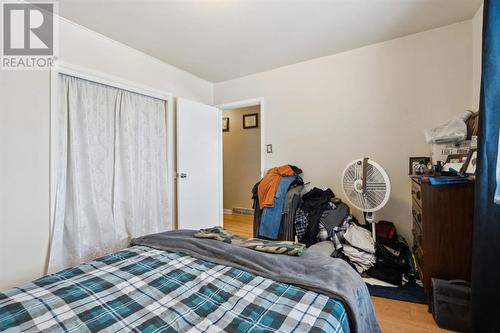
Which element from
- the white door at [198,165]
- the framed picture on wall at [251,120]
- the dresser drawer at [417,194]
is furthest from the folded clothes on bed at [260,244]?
the framed picture on wall at [251,120]

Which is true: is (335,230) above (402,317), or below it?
above

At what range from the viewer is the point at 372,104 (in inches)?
104

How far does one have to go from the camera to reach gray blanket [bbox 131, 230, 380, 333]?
0.98 m

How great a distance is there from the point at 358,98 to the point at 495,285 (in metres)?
2.03

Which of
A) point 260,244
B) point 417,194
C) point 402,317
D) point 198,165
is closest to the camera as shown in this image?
point 260,244

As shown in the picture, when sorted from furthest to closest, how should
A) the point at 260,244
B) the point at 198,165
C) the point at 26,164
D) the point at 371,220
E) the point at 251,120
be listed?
the point at 251,120, the point at 198,165, the point at 371,220, the point at 26,164, the point at 260,244

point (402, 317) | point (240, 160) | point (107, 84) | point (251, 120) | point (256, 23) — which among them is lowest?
point (402, 317)

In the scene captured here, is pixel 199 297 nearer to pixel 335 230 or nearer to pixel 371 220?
pixel 335 230

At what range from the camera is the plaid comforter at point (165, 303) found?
82 centimetres

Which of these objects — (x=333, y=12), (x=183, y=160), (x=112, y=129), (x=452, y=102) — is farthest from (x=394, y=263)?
(x=112, y=129)

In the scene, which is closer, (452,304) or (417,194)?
(452,304)

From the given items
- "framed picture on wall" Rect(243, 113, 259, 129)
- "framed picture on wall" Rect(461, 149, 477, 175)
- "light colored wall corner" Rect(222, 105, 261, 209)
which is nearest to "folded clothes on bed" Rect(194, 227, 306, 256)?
"framed picture on wall" Rect(461, 149, 477, 175)

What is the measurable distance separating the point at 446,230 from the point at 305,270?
1297 mm

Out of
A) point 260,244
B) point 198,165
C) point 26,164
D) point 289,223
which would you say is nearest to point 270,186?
point 289,223
